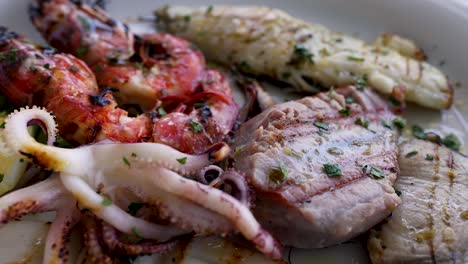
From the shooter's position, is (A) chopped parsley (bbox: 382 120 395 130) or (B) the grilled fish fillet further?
(A) chopped parsley (bbox: 382 120 395 130)

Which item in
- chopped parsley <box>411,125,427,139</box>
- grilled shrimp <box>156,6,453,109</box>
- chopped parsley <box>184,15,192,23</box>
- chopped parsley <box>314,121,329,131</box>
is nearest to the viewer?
chopped parsley <box>314,121,329,131</box>

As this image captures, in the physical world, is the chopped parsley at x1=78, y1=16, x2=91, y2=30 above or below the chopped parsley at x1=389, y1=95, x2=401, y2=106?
above

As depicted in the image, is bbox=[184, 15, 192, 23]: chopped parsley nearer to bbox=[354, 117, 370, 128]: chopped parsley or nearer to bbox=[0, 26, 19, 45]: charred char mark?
bbox=[0, 26, 19, 45]: charred char mark

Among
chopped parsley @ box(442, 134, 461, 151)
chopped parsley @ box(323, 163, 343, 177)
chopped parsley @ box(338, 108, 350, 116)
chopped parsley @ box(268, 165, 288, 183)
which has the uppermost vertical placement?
chopped parsley @ box(268, 165, 288, 183)

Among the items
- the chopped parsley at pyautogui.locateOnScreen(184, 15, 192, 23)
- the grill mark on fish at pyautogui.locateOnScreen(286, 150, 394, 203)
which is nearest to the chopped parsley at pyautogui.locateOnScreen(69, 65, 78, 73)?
the chopped parsley at pyautogui.locateOnScreen(184, 15, 192, 23)

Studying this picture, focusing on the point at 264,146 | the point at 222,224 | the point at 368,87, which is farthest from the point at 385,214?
the point at 368,87

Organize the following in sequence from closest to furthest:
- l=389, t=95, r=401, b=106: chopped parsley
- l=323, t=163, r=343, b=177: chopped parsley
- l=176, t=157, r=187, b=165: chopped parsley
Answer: l=176, t=157, r=187, b=165: chopped parsley < l=323, t=163, r=343, b=177: chopped parsley < l=389, t=95, r=401, b=106: chopped parsley

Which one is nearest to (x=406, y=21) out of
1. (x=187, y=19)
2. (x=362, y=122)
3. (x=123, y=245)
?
(x=362, y=122)
